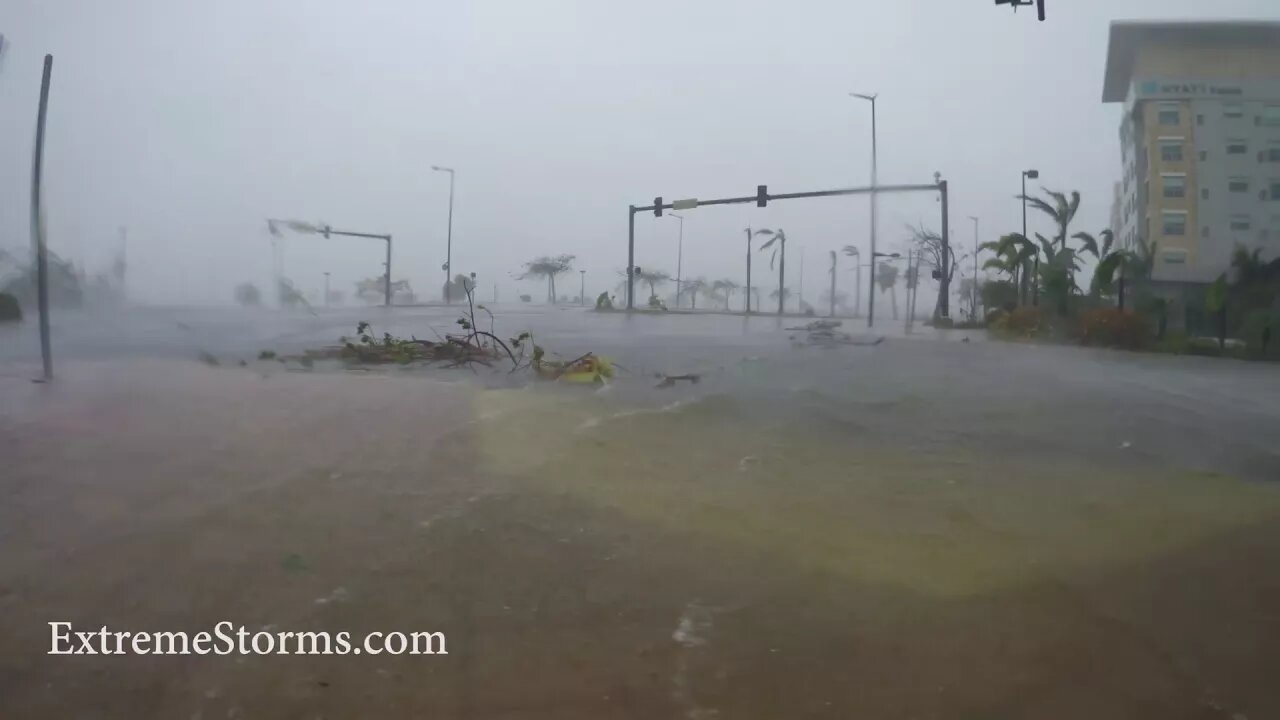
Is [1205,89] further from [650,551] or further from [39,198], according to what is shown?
[39,198]

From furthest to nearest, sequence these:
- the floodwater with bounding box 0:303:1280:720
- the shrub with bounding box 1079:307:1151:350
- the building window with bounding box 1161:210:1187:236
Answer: the shrub with bounding box 1079:307:1151:350, the building window with bounding box 1161:210:1187:236, the floodwater with bounding box 0:303:1280:720

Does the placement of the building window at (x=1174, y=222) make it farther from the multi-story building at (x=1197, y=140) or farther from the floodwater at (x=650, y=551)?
the floodwater at (x=650, y=551)

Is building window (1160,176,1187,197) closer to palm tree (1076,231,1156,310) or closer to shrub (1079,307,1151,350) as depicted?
palm tree (1076,231,1156,310)

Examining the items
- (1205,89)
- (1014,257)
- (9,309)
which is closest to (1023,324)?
(1014,257)

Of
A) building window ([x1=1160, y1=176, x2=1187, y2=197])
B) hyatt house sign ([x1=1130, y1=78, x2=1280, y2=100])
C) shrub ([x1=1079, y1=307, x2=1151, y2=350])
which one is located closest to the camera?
hyatt house sign ([x1=1130, y1=78, x2=1280, y2=100])

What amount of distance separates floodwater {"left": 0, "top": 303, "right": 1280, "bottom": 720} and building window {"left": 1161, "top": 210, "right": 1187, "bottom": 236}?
2598 mm

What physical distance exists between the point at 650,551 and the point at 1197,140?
8078 mm

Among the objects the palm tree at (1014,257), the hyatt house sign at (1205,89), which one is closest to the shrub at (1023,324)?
the palm tree at (1014,257)

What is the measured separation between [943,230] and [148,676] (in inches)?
480

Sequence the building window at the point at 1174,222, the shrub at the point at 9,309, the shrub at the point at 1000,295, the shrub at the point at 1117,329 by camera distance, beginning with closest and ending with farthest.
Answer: the building window at the point at 1174,222, the shrub at the point at 9,309, the shrub at the point at 1117,329, the shrub at the point at 1000,295

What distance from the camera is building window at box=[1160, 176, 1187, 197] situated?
8.71 metres

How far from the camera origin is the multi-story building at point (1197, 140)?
808 centimetres

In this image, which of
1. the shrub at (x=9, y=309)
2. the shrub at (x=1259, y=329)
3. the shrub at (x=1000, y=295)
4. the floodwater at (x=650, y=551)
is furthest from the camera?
the shrub at (x=1000, y=295)

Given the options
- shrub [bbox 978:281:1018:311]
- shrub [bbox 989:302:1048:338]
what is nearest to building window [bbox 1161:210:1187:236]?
shrub [bbox 989:302:1048:338]
